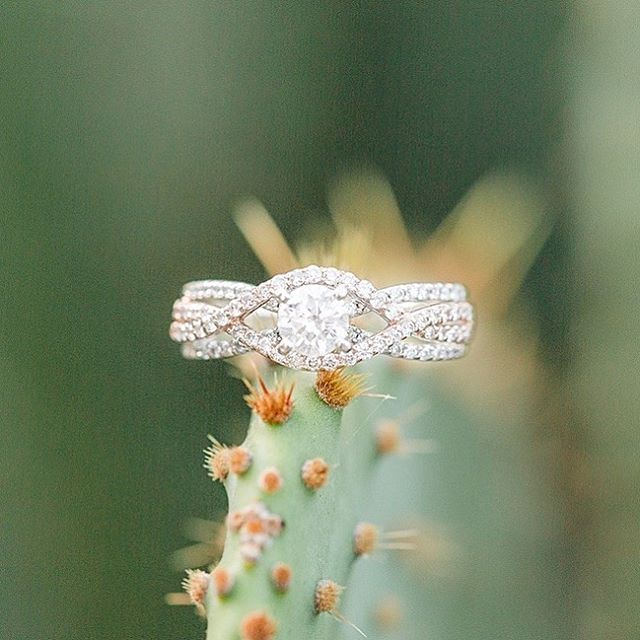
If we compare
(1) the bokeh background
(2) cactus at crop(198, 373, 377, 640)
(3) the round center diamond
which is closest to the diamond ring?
(3) the round center diamond

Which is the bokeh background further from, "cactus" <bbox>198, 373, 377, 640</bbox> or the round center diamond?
"cactus" <bbox>198, 373, 377, 640</bbox>

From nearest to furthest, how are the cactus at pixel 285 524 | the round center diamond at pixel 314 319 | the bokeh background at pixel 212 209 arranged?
1. the cactus at pixel 285 524
2. the round center diamond at pixel 314 319
3. the bokeh background at pixel 212 209

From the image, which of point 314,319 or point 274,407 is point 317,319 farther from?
point 274,407

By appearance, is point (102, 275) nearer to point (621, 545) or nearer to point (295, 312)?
point (295, 312)

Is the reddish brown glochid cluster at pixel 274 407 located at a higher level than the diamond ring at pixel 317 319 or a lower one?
lower

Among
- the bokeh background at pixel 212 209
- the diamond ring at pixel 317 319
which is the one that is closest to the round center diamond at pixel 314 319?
the diamond ring at pixel 317 319

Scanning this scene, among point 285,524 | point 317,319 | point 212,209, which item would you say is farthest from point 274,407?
point 212,209

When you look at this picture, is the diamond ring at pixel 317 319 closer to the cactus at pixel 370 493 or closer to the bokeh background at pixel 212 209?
the cactus at pixel 370 493

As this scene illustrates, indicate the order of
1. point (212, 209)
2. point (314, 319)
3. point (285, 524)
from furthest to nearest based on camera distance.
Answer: point (212, 209)
point (314, 319)
point (285, 524)
